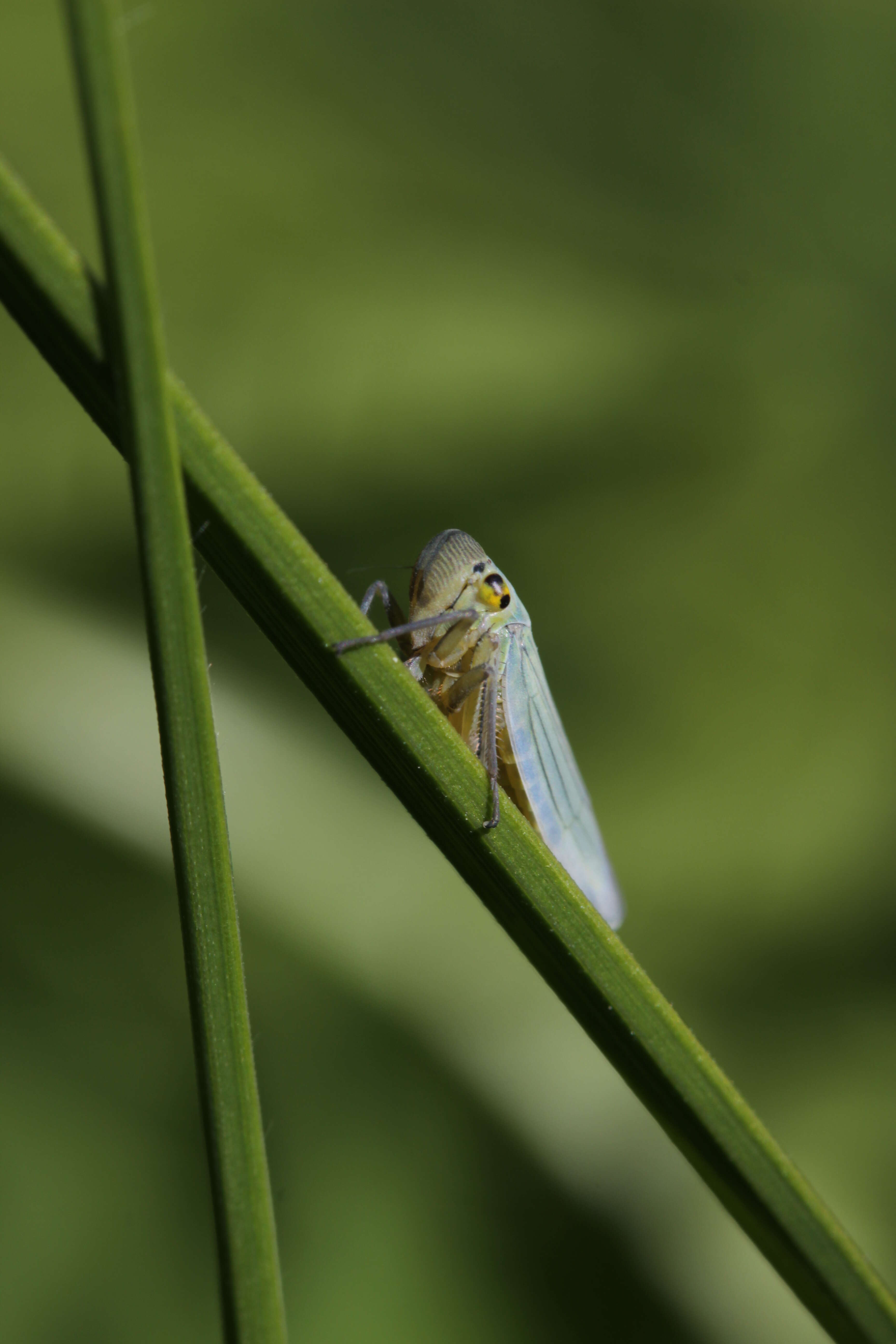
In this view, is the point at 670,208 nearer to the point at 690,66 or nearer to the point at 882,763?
the point at 690,66

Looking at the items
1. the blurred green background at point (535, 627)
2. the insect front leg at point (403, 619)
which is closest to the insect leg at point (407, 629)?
the insect front leg at point (403, 619)

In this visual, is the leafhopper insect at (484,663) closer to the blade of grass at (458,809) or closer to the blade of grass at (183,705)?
the blade of grass at (458,809)

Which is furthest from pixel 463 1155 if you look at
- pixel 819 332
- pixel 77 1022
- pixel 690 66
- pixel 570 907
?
pixel 690 66

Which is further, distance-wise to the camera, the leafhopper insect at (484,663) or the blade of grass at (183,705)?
Answer: the leafhopper insect at (484,663)

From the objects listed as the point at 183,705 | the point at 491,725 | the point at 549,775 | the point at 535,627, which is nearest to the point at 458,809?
the point at 183,705

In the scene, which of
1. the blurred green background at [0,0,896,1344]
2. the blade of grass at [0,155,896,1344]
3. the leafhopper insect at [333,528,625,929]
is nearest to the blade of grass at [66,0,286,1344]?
the blade of grass at [0,155,896,1344]

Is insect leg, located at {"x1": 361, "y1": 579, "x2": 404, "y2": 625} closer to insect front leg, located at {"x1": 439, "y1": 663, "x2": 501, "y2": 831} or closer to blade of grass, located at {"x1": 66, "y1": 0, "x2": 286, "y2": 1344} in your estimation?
insect front leg, located at {"x1": 439, "y1": 663, "x2": 501, "y2": 831}

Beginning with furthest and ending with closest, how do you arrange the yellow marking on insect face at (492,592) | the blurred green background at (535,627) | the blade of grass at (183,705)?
the blurred green background at (535,627), the yellow marking on insect face at (492,592), the blade of grass at (183,705)
